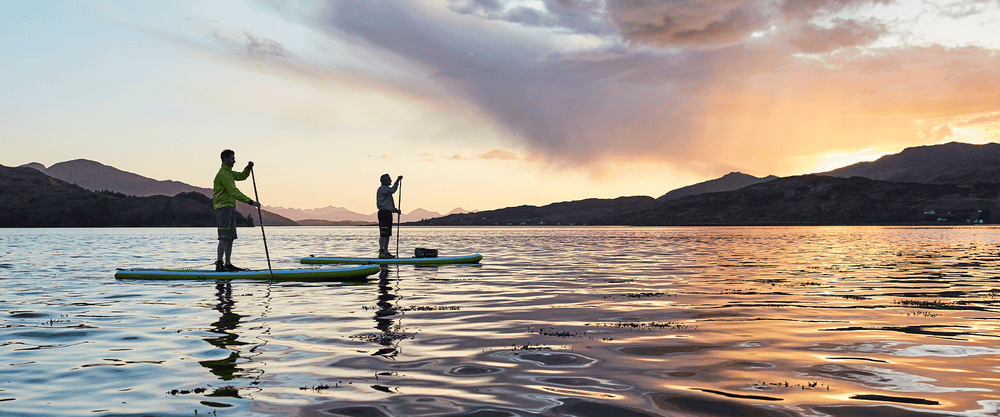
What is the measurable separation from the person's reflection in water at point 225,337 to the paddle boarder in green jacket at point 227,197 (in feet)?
13.1

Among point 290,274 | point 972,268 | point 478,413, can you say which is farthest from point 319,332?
point 972,268

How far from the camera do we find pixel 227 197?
21.2 metres

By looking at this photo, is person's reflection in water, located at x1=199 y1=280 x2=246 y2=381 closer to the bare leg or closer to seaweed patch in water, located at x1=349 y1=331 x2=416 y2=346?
seaweed patch in water, located at x1=349 y1=331 x2=416 y2=346

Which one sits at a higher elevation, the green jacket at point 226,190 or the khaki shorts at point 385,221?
the green jacket at point 226,190

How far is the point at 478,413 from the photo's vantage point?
6.27 m

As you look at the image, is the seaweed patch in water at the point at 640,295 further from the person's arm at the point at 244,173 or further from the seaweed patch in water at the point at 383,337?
the person's arm at the point at 244,173

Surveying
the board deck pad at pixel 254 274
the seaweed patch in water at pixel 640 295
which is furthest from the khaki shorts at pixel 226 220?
the seaweed patch in water at pixel 640 295

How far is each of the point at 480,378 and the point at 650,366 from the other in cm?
240

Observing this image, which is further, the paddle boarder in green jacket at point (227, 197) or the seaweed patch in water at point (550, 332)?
the paddle boarder in green jacket at point (227, 197)

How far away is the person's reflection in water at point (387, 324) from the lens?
950 centimetres

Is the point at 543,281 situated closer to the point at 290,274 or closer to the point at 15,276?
the point at 290,274

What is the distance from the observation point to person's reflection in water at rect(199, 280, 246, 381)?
810cm

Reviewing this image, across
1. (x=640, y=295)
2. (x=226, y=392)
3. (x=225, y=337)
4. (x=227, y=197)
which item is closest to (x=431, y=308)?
(x=225, y=337)

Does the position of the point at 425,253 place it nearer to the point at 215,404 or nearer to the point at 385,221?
the point at 385,221
